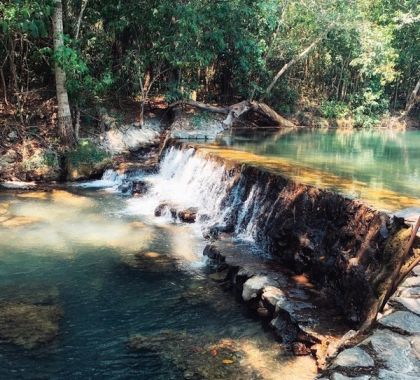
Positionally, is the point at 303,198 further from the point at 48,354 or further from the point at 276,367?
the point at 48,354

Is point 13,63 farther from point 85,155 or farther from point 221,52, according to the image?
point 221,52

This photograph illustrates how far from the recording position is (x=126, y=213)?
10.2 metres

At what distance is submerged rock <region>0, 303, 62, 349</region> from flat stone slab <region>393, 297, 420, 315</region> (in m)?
3.70

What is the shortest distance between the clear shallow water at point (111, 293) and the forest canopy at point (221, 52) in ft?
16.9

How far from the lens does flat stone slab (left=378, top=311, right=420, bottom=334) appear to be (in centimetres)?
354

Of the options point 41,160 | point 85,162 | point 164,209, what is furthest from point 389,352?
point 41,160

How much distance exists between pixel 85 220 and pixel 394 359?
291 inches

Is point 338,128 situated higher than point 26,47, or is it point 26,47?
point 26,47

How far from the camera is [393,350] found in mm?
3301

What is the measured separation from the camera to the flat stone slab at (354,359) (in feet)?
10.5

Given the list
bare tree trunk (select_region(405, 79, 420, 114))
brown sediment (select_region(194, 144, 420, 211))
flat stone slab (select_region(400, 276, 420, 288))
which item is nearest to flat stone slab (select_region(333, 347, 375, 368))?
flat stone slab (select_region(400, 276, 420, 288))

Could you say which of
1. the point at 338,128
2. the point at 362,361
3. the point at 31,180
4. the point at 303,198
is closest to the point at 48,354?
the point at 362,361

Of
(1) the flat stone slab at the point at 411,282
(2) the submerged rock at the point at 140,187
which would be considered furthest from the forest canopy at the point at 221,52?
(1) the flat stone slab at the point at 411,282

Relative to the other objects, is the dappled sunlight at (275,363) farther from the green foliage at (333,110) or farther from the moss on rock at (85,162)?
the green foliage at (333,110)
